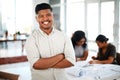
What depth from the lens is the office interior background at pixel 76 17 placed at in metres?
6.81

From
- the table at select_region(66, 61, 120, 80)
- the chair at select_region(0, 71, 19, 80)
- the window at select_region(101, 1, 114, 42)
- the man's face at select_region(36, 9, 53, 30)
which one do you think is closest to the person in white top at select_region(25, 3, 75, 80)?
the man's face at select_region(36, 9, 53, 30)

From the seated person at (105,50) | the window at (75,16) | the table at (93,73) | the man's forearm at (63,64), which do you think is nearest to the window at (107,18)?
the window at (75,16)

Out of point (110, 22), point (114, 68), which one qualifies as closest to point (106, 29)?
point (110, 22)

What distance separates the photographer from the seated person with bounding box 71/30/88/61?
3.38 m

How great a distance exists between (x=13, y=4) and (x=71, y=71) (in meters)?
8.95

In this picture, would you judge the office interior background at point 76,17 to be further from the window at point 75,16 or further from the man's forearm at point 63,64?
the man's forearm at point 63,64

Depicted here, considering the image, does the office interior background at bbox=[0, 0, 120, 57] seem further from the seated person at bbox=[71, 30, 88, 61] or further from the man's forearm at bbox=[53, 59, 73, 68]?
the man's forearm at bbox=[53, 59, 73, 68]

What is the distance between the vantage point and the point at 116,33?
6.59m

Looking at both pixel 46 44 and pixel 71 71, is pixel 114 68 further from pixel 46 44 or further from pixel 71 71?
pixel 46 44

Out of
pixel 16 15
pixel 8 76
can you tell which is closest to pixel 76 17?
pixel 16 15

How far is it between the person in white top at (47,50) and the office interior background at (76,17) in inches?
183

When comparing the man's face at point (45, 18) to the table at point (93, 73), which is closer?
the man's face at point (45, 18)

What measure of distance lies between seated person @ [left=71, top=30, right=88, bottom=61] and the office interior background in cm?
305

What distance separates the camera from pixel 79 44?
11.3 ft
